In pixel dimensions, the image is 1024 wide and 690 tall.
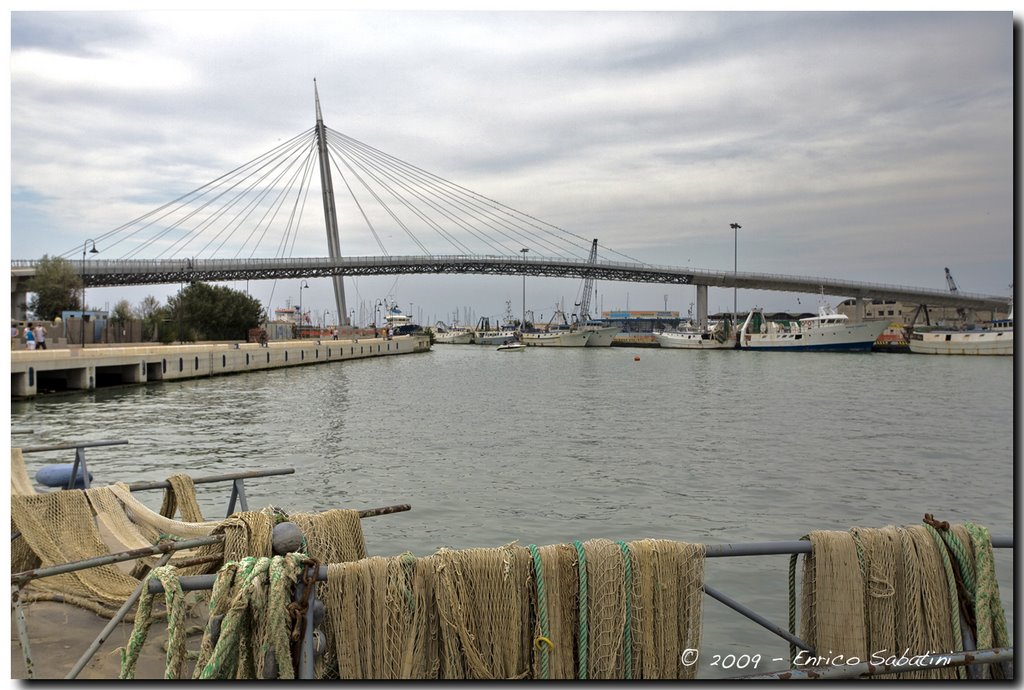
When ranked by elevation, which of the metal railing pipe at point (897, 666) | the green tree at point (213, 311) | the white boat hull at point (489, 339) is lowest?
the white boat hull at point (489, 339)

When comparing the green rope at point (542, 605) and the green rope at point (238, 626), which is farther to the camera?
the green rope at point (542, 605)

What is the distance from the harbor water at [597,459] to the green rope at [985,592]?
215cm

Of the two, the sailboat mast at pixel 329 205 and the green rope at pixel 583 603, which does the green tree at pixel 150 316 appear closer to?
the sailboat mast at pixel 329 205

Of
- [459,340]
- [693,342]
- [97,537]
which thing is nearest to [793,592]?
[97,537]

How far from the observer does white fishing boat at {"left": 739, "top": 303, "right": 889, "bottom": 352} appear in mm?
77000

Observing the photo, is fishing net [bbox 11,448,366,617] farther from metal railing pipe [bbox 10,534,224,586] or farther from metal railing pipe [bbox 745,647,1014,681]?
metal railing pipe [bbox 745,647,1014,681]

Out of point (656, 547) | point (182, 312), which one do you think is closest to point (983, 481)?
point (656, 547)

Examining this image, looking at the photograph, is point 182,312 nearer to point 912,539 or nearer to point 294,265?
point 294,265

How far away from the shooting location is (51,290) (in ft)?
181

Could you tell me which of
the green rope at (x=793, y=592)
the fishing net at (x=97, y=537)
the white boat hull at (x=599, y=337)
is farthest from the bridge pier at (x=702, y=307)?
the green rope at (x=793, y=592)

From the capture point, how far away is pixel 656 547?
352 centimetres

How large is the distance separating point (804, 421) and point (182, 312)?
190ft

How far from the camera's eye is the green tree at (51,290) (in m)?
55.1

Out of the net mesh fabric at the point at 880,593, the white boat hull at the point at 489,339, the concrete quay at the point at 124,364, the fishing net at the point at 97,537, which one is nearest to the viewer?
the net mesh fabric at the point at 880,593
